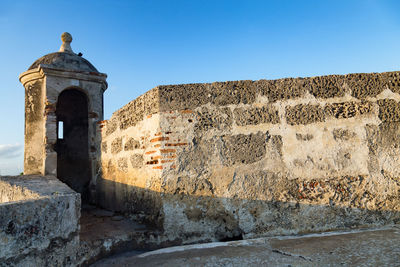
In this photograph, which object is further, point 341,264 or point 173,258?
point 173,258

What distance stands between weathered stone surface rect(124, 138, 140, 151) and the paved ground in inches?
49.1

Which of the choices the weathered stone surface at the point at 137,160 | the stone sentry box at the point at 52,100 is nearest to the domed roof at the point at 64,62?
the stone sentry box at the point at 52,100

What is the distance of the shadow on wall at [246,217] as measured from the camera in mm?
2801

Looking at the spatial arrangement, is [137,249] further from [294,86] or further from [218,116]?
[294,86]

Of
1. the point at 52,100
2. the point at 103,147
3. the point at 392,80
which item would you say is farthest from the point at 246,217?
the point at 52,100

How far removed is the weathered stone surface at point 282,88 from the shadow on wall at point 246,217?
1094 mm

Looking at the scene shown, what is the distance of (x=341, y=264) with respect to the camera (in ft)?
6.06

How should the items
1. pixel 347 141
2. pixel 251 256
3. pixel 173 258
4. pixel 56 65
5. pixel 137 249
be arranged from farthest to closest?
pixel 56 65
pixel 347 141
pixel 137 249
pixel 173 258
pixel 251 256

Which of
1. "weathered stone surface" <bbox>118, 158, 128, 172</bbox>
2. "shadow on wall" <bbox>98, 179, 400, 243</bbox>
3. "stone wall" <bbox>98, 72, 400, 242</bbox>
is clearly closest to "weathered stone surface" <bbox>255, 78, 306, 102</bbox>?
"stone wall" <bbox>98, 72, 400, 242</bbox>

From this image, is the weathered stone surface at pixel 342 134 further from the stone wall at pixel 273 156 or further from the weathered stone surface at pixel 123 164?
the weathered stone surface at pixel 123 164

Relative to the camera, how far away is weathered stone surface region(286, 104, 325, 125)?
116 inches

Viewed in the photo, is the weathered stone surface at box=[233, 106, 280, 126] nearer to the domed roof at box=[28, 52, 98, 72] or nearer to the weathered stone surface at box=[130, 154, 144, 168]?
the weathered stone surface at box=[130, 154, 144, 168]

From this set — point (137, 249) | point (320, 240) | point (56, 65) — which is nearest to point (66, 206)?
point (137, 249)

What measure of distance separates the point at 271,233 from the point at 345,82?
1755 millimetres
